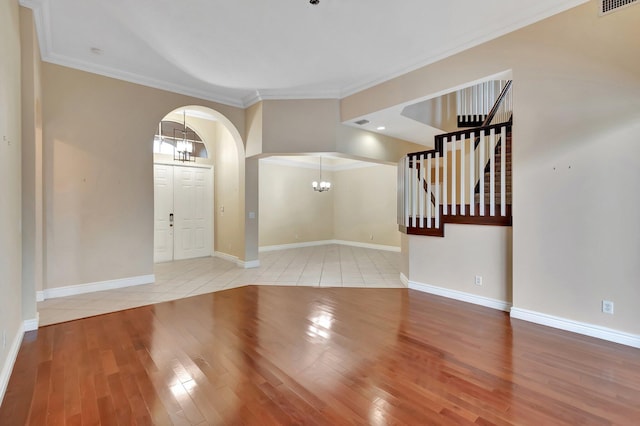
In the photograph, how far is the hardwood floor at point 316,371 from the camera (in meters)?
1.87

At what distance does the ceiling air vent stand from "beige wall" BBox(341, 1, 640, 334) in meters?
0.06

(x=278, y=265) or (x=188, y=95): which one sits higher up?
(x=188, y=95)

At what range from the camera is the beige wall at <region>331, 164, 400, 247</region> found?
902 cm

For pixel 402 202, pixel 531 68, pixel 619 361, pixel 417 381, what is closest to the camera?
pixel 417 381

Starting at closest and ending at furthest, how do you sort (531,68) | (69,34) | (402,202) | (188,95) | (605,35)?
(605,35), (531,68), (69,34), (402,202), (188,95)

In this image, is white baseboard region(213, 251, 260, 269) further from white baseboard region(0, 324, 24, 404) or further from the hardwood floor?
white baseboard region(0, 324, 24, 404)

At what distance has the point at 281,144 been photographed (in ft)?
18.5

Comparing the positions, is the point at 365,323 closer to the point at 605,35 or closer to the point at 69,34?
the point at 605,35

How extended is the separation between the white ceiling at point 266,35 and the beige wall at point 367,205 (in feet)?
15.1

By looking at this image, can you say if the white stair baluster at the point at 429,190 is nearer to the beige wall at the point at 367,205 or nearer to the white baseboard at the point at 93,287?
the beige wall at the point at 367,205

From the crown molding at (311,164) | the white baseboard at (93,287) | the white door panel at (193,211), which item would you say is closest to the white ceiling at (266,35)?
the white door panel at (193,211)

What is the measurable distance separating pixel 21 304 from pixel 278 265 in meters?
4.25

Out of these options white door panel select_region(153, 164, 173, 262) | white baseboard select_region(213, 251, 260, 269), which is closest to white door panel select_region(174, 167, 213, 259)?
white door panel select_region(153, 164, 173, 262)

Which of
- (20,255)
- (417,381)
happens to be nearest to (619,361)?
(417,381)
